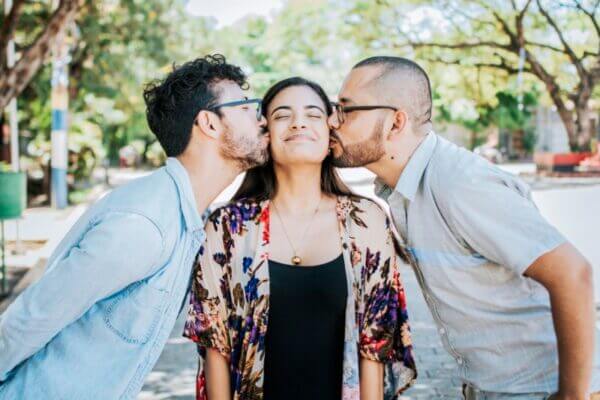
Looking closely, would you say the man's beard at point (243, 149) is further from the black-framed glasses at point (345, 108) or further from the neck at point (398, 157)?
the neck at point (398, 157)

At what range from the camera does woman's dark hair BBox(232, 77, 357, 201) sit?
3.04m

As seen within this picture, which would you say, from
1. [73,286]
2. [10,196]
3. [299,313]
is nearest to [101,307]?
[73,286]

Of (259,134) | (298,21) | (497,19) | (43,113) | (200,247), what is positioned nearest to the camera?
(200,247)

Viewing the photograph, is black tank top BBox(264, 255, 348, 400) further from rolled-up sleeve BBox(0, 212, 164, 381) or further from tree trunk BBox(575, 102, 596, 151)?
tree trunk BBox(575, 102, 596, 151)

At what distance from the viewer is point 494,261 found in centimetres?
230

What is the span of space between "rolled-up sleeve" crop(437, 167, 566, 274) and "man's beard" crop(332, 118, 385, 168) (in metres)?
0.51

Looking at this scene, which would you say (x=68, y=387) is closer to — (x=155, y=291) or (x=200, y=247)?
(x=155, y=291)

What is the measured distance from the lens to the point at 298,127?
9.55 feet

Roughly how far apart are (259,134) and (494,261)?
1.16 meters

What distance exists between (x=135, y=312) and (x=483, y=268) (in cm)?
122

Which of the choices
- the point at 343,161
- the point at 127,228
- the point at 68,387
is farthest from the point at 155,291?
the point at 343,161

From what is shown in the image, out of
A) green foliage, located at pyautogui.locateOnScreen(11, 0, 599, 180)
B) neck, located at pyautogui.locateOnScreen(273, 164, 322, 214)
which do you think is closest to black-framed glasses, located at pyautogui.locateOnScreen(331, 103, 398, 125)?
neck, located at pyautogui.locateOnScreen(273, 164, 322, 214)

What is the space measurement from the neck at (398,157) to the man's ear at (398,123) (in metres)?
0.05

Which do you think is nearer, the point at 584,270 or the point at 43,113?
the point at 584,270
